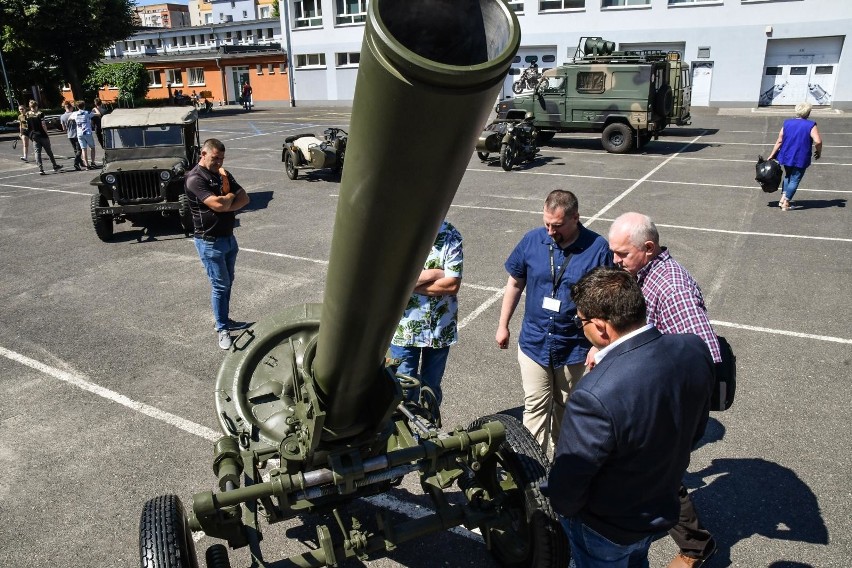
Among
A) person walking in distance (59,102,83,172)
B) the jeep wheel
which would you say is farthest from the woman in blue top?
person walking in distance (59,102,83,172)

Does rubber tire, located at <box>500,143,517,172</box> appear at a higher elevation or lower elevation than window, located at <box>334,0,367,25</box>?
lower

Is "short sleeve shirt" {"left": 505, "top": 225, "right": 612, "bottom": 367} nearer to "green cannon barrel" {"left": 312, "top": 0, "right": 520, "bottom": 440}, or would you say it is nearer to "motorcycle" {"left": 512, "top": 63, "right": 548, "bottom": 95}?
"green cannon barrel" {"left": 312, "top": 0, "right": 520, "bottom": 440}

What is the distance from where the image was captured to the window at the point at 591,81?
59.3 ft

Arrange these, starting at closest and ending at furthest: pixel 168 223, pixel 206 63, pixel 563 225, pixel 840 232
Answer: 1. pixel 563 225
2. pixel 840 232
3. pixel 168 223
4. pixel 206 63

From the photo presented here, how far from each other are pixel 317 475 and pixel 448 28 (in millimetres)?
2268

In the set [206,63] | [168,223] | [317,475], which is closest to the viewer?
[317,475]

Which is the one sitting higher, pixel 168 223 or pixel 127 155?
pixel 127 155

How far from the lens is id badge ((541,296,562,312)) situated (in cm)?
401

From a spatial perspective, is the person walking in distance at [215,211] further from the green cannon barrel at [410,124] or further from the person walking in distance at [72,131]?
the person walking in distance at [72,131]

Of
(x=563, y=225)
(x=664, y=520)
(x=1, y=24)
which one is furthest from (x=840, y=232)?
(x=1, y=24)

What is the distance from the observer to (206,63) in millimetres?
49625

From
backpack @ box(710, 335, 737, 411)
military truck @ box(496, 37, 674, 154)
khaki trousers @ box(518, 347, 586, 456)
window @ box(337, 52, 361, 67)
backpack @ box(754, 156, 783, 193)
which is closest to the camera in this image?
backpack @ box(710, 335, 737, 411)

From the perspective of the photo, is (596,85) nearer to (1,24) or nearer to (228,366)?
(228,366)

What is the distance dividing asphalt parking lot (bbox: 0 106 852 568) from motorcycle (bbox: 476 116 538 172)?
195 cm
